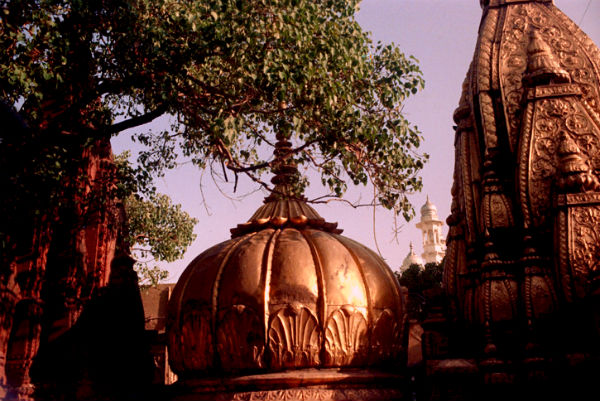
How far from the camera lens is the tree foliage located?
6.17 metres

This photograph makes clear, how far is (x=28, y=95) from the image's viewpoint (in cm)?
710

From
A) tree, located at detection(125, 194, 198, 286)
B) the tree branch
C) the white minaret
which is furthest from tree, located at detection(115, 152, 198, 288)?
the white minaret

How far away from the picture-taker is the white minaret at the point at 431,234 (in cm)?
5150

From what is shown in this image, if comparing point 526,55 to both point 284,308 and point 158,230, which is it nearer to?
point 284,308

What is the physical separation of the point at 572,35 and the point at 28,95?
630cm

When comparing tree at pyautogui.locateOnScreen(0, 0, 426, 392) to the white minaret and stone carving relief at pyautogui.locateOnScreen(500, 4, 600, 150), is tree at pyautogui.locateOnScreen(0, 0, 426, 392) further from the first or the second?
the white minaret

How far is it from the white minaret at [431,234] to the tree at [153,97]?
45379 mm

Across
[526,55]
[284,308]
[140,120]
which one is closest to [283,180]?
[284,308]

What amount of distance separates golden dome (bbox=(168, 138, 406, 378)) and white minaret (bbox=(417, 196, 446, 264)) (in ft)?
156

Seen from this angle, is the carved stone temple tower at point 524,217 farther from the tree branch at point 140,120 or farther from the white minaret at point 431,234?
the white minaret at point 431,234

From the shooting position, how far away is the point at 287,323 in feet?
15.1

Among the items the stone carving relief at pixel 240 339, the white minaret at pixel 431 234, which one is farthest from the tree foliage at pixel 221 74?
the white minaret at pixel 431 234

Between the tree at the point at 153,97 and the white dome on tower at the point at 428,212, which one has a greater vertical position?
the white dome on tower at the point at 428,212

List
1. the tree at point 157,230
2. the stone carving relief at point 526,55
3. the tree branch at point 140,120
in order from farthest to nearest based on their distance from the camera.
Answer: the tree at point 157,230, the tree branch at point 140,120, the stone carving relief at point 526,55
